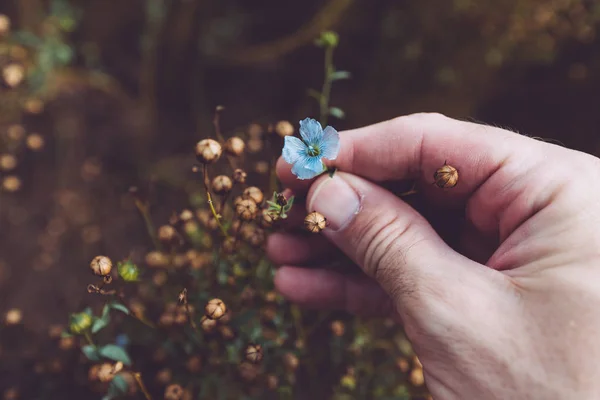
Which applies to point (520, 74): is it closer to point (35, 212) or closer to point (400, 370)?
point (400, 370)

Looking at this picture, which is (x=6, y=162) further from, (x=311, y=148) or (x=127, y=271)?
(x=311, y=148)

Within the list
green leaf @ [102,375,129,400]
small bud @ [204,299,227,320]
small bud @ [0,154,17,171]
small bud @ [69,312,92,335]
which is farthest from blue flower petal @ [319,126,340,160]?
small bud @ [0,154,17,171]

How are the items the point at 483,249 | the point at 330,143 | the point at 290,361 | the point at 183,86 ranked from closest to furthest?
the point at 330,143
the point at 483,249
the point at 290,361
the point at 183,86

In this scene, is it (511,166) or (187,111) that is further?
(187,111)

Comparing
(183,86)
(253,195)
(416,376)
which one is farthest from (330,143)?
(183,86)

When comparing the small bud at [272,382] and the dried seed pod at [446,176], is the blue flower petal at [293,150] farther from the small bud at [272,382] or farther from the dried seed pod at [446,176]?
A: the small bud at [272,382]

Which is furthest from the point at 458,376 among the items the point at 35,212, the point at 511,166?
the point at 35,212

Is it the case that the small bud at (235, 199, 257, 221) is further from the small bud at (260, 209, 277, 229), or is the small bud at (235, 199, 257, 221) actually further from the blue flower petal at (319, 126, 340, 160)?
the blue flower petal at (319, 126, 340, 160)
